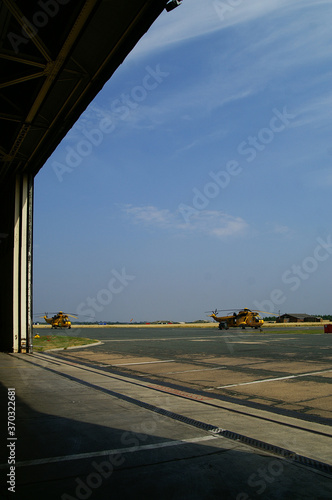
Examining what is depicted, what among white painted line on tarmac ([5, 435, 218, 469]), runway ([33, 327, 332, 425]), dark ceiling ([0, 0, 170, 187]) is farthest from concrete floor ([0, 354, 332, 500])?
dark ceiling ([0, 0, 170, 187])

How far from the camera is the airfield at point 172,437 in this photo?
3.44m

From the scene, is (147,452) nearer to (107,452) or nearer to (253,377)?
(107,452)

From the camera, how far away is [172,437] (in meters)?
4.80

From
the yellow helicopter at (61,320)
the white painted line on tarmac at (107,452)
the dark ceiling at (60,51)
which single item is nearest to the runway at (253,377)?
the white painted line on tarmac at (107,452)

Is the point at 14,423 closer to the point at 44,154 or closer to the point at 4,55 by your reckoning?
the point at 4,55

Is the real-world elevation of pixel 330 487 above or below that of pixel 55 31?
below

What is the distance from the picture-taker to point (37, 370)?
10.8 metres

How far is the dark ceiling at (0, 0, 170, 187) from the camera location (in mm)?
6379

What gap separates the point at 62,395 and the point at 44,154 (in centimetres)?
916

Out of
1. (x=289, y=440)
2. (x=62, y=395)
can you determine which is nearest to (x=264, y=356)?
(x=62, y=395)

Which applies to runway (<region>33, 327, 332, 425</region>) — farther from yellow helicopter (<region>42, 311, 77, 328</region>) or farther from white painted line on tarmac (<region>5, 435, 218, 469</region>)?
yellow helicopter (<region>42, 311, 77, 328</region>)

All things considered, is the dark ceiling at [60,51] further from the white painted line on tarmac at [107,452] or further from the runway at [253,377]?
the runway at [253,377]

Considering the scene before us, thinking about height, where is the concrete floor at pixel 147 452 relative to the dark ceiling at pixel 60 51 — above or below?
below

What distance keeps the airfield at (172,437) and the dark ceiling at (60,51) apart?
620cm
